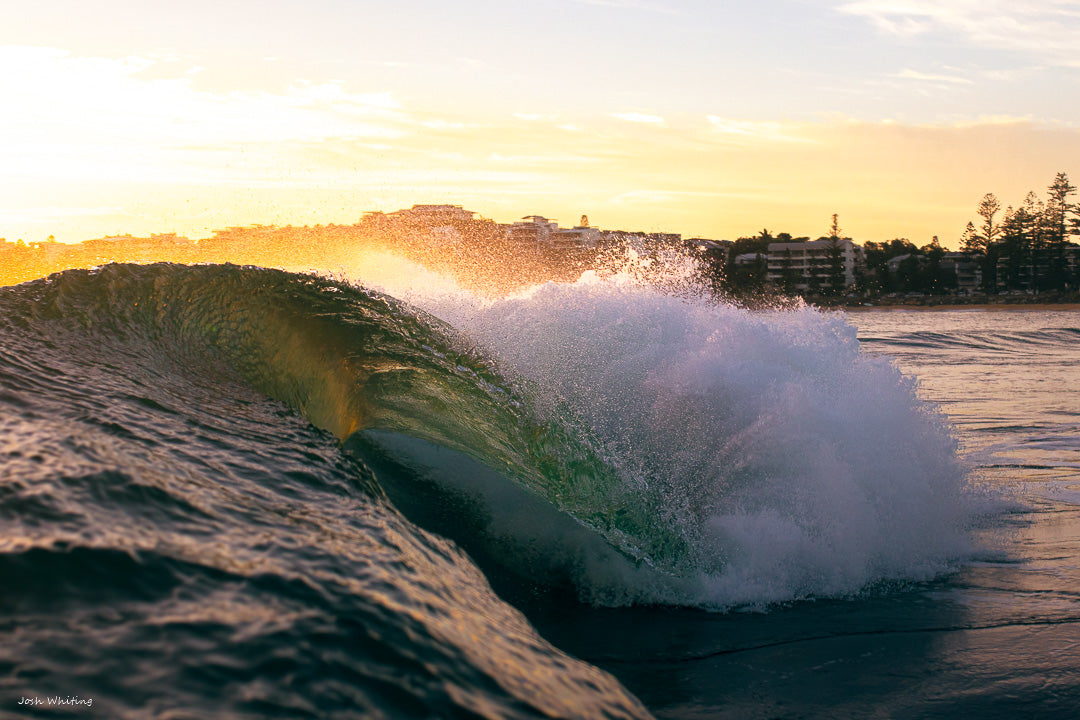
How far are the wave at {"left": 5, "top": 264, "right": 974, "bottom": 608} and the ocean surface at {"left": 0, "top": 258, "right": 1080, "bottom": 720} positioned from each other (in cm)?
2

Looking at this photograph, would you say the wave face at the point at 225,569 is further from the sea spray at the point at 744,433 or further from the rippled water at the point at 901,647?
the sea spray at the point at 744,433

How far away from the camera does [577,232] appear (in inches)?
3922

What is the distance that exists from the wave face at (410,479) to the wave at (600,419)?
21 mm

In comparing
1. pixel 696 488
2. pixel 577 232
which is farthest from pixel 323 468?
pixel 577 232

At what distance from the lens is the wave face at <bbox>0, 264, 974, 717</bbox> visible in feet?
6.73

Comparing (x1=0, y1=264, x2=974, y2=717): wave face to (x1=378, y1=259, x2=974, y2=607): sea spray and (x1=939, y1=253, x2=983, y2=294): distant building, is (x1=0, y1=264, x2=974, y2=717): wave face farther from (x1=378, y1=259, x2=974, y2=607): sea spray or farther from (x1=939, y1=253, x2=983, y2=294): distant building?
Result: (x1=939, y1=253, x2=983, y2=294): distant building

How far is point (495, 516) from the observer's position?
15.8 ft

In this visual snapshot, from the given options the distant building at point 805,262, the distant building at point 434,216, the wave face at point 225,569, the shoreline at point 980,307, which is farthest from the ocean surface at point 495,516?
the distant building at point 805,262

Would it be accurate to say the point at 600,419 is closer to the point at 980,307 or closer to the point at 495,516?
the point at 495,516

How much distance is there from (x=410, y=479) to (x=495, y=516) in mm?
530

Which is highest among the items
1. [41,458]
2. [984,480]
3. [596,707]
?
[41,458]

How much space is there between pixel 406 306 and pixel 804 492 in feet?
12.3

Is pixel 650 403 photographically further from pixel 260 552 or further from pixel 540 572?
pixel 260 552

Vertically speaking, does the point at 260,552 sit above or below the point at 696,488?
above
